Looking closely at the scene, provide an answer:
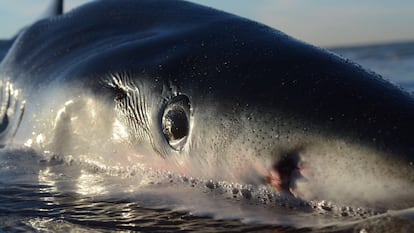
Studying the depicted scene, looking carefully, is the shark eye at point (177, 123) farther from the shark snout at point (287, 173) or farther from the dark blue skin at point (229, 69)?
the shark snout at point (287, 173)

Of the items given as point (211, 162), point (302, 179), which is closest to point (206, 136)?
point (211, 162)

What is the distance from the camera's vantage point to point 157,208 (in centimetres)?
155

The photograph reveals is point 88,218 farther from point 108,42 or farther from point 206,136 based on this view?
point 108,42

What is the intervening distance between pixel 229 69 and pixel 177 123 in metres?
0.18

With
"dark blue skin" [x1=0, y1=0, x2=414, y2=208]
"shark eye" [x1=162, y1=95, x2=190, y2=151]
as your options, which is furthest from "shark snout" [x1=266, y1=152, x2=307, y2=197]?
"shark eye" [x1=162, y1=95, x2=190, y2=151]

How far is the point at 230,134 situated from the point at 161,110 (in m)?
0.30

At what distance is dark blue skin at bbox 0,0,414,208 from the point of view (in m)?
1.29

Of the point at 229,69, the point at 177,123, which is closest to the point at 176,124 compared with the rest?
the point at 177,123

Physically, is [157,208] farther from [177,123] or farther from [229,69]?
[229,69]

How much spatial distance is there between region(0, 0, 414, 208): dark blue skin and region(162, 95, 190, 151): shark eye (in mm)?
32

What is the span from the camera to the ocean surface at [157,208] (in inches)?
50.7

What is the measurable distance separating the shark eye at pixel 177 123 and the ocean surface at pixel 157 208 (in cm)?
9

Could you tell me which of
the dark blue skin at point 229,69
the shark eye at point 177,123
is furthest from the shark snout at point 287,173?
the shark eye at point 177,123

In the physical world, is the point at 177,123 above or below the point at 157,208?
above
